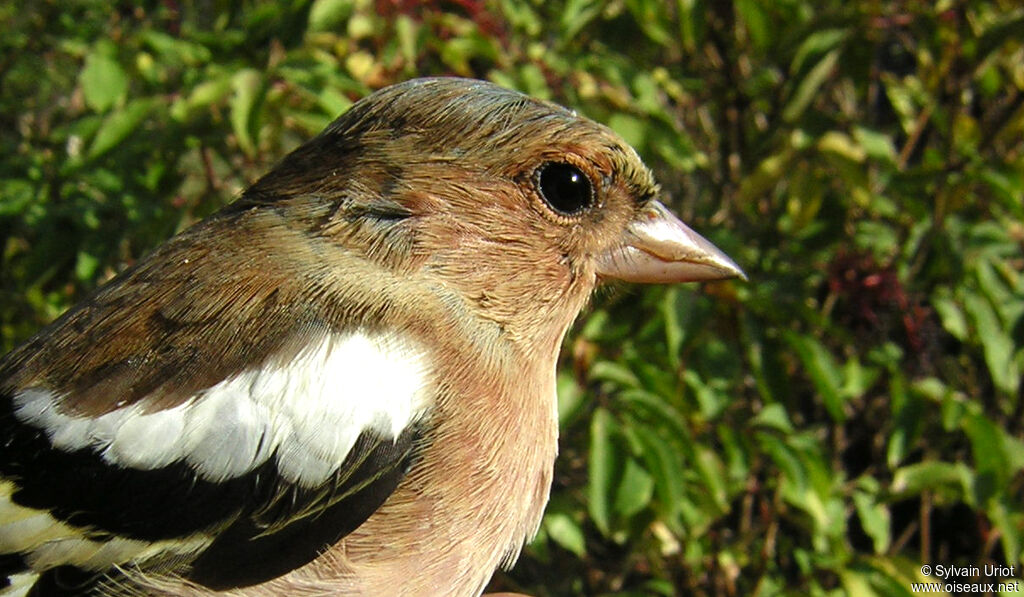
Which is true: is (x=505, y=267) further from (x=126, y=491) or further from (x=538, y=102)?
(x=126, y=491)

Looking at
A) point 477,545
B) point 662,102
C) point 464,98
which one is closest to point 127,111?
point 464,98

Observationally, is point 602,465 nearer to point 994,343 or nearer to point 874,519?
point 874,519

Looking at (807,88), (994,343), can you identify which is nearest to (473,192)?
(807,88)

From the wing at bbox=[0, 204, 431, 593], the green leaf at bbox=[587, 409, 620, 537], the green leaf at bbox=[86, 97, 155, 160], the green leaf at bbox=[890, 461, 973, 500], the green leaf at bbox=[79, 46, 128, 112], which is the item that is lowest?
the wing at bbox=[0, 204, 431, 593]

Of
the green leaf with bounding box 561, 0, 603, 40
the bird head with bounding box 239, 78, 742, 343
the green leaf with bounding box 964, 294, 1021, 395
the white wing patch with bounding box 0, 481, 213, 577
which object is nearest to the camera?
→ the white wing patch with bounding box 0, 481, 213, 577

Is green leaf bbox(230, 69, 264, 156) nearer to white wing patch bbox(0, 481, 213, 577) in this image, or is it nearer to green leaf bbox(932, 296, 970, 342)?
white wing patch bbox(0, 481, 213, 577)

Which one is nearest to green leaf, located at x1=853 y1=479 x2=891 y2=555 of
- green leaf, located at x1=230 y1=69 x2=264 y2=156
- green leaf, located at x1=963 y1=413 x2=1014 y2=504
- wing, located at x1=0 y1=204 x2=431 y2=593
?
green leaf, located at x1=963 y1=413 x2=1014 y2=504

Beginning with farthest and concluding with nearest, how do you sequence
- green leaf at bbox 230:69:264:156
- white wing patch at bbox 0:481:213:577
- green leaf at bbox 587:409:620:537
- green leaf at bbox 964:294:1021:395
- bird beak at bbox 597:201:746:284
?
1. green leaf at bbox 964:294:1021:395
2. green leaf at bbox 587:409:620:537
3. green leaf at bbox 230:69:264:156
4. bird beak at bbox 597:201:746:284
5. white wing patch at bbox 0:481:213:577
